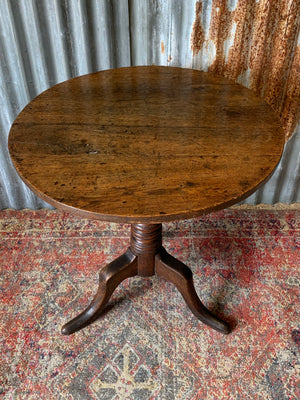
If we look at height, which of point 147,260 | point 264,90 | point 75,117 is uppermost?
point 75,117

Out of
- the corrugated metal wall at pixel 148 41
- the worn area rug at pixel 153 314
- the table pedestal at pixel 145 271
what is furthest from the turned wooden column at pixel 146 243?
the corrugated metal wall at pixel 148 41

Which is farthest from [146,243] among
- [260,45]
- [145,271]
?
[260,45]

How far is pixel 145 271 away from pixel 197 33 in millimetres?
1050

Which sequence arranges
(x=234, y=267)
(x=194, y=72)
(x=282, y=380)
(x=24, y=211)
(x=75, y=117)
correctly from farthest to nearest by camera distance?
1. (x=24, y=211)
2. (x=234, y=267)
3. (x=194, y=72)
4. (x=282, y=380)
5. (x=75, y=117)

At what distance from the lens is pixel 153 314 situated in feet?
A: 5.55

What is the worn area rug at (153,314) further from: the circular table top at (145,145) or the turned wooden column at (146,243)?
the circular table top at (145,145)

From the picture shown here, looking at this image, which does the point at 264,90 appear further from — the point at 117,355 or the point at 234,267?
the point at 117,355

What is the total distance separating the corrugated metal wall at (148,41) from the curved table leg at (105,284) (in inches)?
35.1

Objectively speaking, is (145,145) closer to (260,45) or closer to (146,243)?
(146,243)

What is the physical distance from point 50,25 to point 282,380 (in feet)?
5.58

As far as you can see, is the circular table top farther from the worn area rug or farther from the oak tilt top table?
the worn area rug

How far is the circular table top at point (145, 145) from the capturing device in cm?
103

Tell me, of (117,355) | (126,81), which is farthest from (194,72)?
(117,355)

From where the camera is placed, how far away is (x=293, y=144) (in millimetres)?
2031
